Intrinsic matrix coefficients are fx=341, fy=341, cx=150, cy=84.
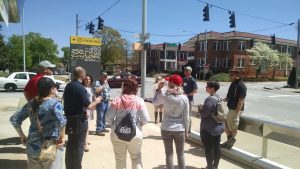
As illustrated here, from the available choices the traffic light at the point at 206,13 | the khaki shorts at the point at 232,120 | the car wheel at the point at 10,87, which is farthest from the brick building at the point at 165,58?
the khaki shorts at the point at 232,120

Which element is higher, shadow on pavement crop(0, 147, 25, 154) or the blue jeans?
the blue jeans

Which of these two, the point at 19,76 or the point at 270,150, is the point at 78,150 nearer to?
the point at 270,150

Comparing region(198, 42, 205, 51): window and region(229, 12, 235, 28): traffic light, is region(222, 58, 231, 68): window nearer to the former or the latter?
region(198, 42, 205, 51): window

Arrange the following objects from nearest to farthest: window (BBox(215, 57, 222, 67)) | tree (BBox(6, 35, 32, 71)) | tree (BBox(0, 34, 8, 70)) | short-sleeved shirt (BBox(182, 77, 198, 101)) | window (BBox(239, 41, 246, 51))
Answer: short-sleeved shirt (BBox(182, 77, 198, 101)) → window (BBox(239, 41, 246, 51)) → window (BBox(215, 57, 222, 67)) → tree (BBox(0, 34, 8, 70)) → tree (BBox(6, 35, 32, 71))

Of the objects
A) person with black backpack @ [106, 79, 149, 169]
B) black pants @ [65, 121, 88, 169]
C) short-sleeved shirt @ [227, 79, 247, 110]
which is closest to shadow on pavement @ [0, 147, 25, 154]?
black pants @ [65, 121, 88, 169]

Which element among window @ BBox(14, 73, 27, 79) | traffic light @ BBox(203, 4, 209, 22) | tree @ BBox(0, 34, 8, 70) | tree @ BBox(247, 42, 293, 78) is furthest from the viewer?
tree @ BBox(0, 34, 8, 70)

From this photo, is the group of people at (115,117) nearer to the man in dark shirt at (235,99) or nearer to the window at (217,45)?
the man in dark shirt at (235,99)

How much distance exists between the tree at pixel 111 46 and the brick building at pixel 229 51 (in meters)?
20.5

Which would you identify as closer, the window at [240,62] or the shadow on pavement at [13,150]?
the shadow on pavement at [13,150]

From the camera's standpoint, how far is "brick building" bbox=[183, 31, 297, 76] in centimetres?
5691

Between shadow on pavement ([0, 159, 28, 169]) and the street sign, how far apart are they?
234 inches

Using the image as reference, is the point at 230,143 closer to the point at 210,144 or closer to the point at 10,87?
the point at 210,144

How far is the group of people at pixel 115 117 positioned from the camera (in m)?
3.77

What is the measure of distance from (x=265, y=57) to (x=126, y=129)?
53.1m
